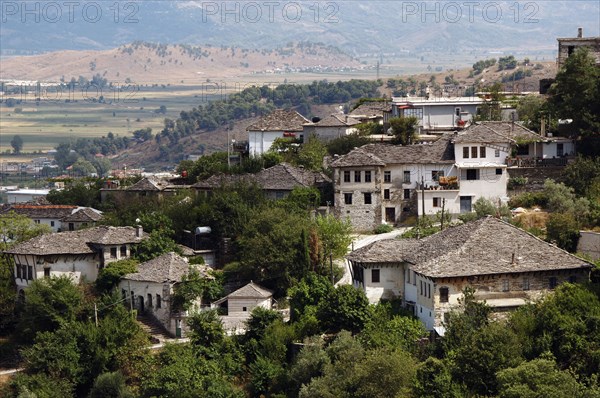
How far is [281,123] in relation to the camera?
95.8 meters

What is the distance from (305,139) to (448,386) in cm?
4116

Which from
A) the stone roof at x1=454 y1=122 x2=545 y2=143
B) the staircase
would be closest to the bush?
the stone roof at x1=454 y1=122 x2=545 y2=143

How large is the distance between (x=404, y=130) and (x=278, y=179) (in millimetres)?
7469

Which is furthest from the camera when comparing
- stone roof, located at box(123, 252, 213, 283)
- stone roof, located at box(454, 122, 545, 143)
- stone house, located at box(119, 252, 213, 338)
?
stone roof, located at box(454, 122, 545, 143)

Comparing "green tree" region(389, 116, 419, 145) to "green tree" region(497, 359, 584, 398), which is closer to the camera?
"green tree" region(497, 359, 584, 398)

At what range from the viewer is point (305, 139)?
91438 millimetres

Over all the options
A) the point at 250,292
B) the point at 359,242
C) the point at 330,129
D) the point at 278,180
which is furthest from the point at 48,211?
the point at 250,292

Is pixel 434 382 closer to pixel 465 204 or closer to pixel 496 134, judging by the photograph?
pixel 465 204

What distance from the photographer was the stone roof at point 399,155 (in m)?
75.8

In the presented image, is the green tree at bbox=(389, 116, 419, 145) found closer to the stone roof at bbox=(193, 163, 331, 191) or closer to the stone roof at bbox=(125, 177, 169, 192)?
the stone roof at bbox=(193, 163, 331, 191)

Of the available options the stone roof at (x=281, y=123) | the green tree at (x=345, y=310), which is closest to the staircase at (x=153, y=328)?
the green tree at (x=345, y=310)

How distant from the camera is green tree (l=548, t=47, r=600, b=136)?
244ft

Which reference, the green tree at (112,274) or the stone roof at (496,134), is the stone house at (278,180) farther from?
the green tree at (112,274)

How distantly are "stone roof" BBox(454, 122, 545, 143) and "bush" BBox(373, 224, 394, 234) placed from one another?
17.3 ft
